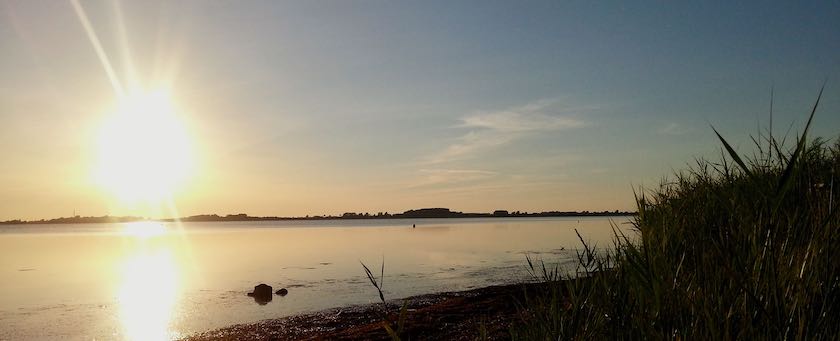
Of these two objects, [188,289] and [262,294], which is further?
[188,289]

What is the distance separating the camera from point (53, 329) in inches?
887

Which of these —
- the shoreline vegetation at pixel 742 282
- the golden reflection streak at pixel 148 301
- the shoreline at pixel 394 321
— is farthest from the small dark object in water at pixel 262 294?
the shoreline vegetation at pixel 742 282

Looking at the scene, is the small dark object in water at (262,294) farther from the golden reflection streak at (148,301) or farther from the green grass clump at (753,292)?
the green grass clump at (753,292)

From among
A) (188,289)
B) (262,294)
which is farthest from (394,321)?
(188,289)

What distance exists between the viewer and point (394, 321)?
17344 millimetres

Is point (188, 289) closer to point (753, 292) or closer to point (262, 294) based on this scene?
point (262, 294)

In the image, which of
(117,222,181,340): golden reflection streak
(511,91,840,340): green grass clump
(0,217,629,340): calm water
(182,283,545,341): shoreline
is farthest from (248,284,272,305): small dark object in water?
(511,91,840,340): green grass clump

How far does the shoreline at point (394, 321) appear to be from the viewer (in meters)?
15.8

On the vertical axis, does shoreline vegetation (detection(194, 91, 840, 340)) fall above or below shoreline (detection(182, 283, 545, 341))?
above

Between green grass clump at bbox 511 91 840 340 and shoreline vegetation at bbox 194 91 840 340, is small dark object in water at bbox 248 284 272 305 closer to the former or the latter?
shoreline vegetation at bbox 194 91 840 340

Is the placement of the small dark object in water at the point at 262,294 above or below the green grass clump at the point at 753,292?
below

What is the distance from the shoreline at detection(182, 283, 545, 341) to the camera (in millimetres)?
15820

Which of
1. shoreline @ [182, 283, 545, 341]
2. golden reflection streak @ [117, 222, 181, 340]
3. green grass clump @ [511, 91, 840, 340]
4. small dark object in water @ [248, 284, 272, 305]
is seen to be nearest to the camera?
green grass clump @ [511, 91, 840, 340]

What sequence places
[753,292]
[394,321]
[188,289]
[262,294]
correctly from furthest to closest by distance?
[188,289]
[262,294]
[394,321]
[753,292]
